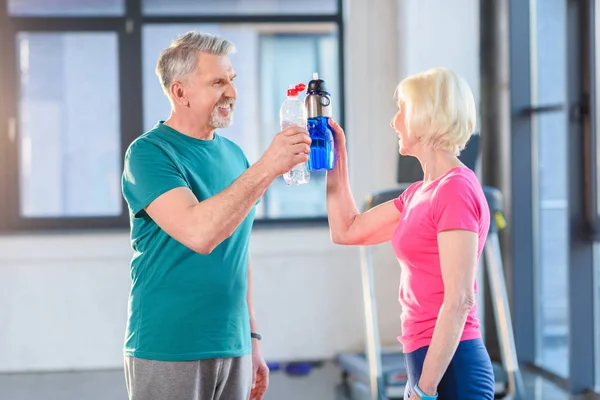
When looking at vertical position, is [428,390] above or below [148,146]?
below

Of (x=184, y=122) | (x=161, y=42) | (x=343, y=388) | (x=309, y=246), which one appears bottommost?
(x=343, y=388)

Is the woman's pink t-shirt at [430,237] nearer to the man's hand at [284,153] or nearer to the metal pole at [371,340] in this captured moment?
the man's hand at [284,153]

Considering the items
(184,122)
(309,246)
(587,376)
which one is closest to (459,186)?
(184,122)

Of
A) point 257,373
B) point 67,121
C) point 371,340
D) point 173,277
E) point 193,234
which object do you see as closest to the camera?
point 193,234

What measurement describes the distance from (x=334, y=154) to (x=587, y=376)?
246cm

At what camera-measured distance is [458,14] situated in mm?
4680

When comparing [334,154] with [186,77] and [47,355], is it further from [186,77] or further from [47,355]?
[47,355]

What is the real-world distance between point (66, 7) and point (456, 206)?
12.8ft

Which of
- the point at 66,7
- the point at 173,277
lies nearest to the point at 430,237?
the point at 173,277

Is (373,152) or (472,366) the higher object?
(373,152)

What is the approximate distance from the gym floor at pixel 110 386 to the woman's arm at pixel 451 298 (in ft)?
7.99

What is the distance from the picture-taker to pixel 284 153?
1.74 m

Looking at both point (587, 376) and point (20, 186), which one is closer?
point (587, 376)

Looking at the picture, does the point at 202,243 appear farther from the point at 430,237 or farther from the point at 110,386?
the point at 110,386
